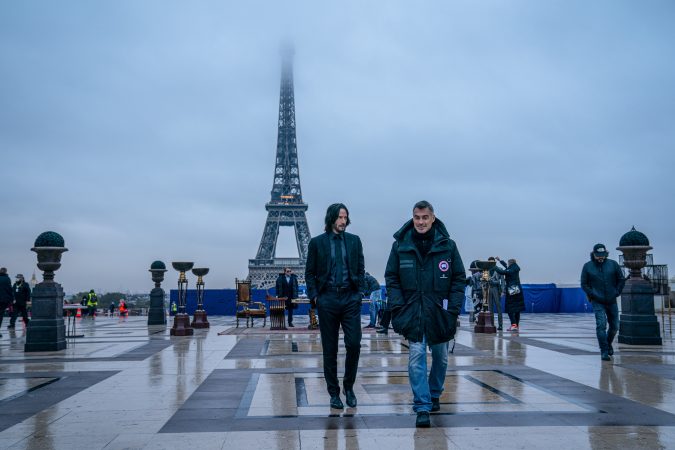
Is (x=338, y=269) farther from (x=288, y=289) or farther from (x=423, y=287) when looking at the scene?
(x=288, y=289)

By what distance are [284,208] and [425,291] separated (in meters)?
73.1

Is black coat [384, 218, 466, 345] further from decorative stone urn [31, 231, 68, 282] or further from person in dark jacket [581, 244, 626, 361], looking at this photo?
decorative stone urn [31, 231, 68, 282]

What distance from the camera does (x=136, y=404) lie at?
542cm

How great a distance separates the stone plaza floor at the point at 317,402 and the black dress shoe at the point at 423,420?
56mm

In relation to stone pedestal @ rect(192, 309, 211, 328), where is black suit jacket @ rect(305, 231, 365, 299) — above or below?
above

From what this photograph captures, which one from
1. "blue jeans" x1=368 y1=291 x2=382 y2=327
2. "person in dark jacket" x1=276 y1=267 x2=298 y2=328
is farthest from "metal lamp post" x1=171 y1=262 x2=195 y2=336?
"blue jeans" x1=368 y1=291 x2=382 y2=327

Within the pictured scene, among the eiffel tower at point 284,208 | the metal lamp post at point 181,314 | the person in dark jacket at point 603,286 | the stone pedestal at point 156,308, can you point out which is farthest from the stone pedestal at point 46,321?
the eiffel tower at point 284,208

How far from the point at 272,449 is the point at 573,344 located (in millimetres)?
8536

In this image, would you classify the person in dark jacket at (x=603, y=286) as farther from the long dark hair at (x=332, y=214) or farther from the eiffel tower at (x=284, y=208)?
the eiffel tower at (x=284, y=208)

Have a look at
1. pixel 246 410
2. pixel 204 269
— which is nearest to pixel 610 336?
pixel 246 410

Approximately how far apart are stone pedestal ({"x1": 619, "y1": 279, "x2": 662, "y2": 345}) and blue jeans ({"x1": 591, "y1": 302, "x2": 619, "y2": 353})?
2.36 meters

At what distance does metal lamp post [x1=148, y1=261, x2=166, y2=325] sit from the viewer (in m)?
19.0

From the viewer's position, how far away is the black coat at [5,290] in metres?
14.6

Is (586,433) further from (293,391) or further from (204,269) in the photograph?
(204,269)
